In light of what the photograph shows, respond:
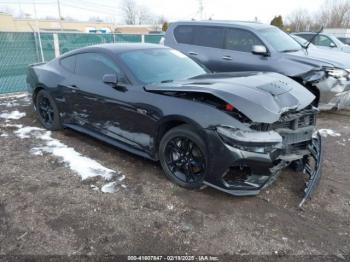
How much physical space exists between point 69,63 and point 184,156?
271 cm

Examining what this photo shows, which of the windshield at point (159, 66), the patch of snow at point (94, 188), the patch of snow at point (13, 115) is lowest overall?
the patch of snow at point (13, 115)

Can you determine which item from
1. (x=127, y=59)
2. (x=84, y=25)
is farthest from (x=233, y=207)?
(x=84, y=25)

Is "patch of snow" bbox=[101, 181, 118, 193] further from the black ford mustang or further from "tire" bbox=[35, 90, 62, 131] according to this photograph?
"tire" bbox=[35, 90, 62, 131]

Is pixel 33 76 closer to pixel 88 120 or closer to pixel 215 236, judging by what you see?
pixel 88 120

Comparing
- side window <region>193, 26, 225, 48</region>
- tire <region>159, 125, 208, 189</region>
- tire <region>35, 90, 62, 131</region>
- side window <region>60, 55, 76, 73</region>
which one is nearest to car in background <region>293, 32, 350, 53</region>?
side window <region>193, 26, 225, 48</region>

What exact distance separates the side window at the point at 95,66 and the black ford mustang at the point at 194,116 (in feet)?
0.04

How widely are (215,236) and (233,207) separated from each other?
1.69 ft

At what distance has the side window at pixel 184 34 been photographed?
7.55 meters

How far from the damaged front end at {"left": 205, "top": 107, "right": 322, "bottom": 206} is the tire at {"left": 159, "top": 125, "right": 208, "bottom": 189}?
206mm

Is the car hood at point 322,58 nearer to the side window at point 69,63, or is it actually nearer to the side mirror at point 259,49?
the side mirror at point 259,49

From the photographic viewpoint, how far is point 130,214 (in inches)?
118

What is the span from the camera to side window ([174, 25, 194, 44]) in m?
7.55

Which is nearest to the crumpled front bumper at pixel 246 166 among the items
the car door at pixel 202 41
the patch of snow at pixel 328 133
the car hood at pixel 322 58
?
the patch of snow at pixel 328 133

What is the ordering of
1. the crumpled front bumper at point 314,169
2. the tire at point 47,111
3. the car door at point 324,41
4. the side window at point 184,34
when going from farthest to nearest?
the car door at point 324,41 → the side window at point 184,34 → the tire at point 47,111 → the crumpled front bumper at point 314,169
